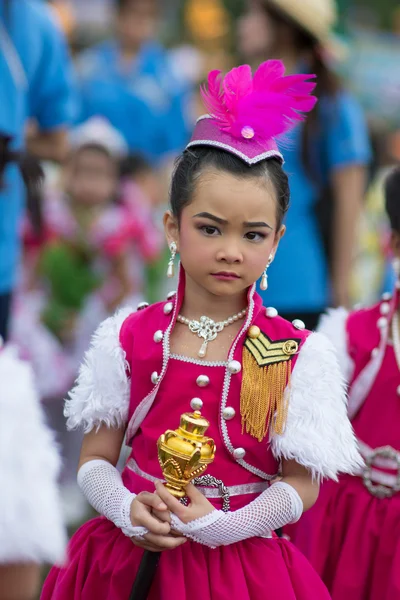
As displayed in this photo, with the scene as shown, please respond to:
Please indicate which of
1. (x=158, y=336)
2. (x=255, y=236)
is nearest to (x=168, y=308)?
(x=158, y=336)

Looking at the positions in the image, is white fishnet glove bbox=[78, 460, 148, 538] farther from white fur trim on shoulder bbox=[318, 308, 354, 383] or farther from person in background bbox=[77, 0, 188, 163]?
person in background bbox=[77, 0, 188, 163]

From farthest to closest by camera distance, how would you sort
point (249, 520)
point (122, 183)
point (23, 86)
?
point (122, 183) → point (23, 86) → point (249, 520)

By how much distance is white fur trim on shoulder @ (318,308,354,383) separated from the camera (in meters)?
3.09

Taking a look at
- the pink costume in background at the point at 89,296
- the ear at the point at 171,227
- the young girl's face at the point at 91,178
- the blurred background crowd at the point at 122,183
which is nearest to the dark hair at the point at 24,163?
the blurred background crowd at the point at 122,183

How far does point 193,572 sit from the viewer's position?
243 cm

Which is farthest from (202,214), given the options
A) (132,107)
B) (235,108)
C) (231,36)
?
(231,36)

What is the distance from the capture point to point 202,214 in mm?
2434

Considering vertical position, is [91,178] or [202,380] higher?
[91,178]

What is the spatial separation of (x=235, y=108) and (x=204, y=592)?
120 centimetres

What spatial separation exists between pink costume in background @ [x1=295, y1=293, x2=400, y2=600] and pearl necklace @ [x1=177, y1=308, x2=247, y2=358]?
0.65 meters

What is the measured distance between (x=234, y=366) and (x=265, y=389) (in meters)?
0.10

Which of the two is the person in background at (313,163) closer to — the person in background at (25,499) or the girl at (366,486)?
the girl at (366,486)

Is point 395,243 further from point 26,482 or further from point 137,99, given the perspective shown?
point 137,99

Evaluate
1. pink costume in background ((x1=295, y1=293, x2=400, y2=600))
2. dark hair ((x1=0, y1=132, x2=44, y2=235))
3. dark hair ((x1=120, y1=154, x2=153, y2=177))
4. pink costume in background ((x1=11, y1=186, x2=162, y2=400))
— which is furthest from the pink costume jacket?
dark hair ((x1=120, y1=154, x2=153, y2=177))
